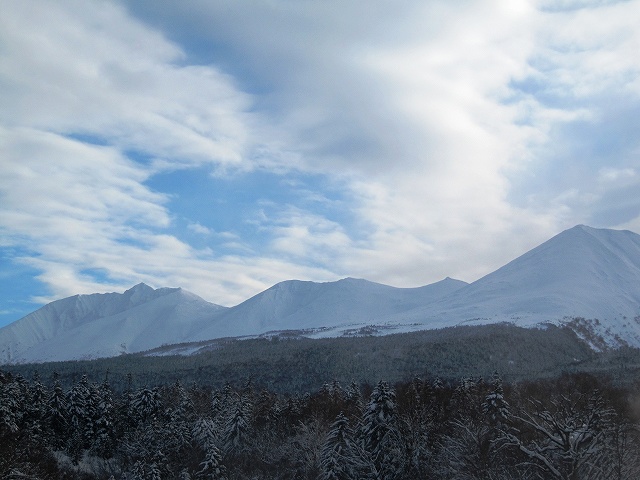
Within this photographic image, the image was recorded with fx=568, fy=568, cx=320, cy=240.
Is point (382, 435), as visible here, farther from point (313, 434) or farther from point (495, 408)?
point (313, 434)

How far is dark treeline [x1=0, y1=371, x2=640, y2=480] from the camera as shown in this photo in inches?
952

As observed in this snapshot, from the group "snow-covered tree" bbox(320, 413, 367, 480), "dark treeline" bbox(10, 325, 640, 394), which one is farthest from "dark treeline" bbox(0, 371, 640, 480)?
"dark treeline" bbox(10, 325, 640, 394)

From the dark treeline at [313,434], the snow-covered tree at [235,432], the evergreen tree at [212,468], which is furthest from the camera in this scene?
the snow-covered tree at [235,432]

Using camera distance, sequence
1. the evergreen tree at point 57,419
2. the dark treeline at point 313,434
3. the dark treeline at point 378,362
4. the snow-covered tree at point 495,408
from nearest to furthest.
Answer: the dark treeline at point 313,434, the snow-covered tree at point 495,408, the evergreen tree at point 57,419, the dark treeline at point 378,362

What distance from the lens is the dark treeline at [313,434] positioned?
24172mm

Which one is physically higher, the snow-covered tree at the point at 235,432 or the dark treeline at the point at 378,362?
the dark treeline at the point at 378,362

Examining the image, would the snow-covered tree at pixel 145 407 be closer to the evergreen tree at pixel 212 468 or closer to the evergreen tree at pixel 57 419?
the evergreen tree at pixel 57 419

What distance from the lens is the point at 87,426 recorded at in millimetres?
53719

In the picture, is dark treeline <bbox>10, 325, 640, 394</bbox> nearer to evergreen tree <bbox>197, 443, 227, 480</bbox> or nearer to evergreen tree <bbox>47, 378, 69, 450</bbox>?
evergreen tree <bbox>47, 378, 69, 450</bbox>

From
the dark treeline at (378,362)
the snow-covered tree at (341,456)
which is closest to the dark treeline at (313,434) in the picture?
the snow-covered tree at (341,456)

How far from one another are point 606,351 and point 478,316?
38.8 m

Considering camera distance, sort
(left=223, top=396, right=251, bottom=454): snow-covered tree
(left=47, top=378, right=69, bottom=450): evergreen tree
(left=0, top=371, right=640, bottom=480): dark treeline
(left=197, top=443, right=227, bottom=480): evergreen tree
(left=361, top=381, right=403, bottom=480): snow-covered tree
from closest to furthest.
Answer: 1. (left=0, top=371, right=640, bottom=480): dark treeline
2. (left=361, top=381, right=403, bottom=480): snow-covered tree
3. (left=197, top=443, right=227, bottom=480): evergreen tree
4. (left=223, top=396, right=251, bottom=454): snow-covered tree
5. (left=47, top=378, right=69, bottom=450): evergreen tree

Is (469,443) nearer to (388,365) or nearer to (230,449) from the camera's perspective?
(230,449)

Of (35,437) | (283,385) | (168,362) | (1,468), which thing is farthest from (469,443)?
(168,362)
